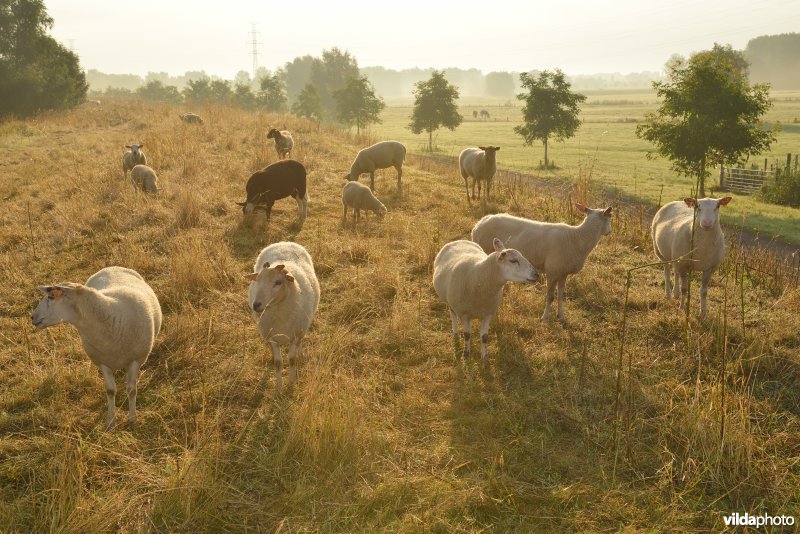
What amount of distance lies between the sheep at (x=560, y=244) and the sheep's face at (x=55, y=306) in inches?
255

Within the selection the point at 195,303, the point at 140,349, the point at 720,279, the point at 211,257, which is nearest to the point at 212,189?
the point at 211,257

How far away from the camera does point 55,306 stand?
486 cm

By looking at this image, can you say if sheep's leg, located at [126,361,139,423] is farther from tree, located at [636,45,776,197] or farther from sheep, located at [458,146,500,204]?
tree, located at [636,45,776,197]

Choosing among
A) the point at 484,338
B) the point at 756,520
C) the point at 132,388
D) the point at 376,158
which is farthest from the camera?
the point at 376,158

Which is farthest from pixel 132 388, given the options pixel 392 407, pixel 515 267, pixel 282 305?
pixel 515 267

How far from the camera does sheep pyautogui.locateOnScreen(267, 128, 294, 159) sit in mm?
19891

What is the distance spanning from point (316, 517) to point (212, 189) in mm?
12419

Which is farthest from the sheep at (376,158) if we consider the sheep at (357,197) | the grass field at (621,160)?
the grass field at (621,160)

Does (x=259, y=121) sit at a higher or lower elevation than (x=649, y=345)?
higher

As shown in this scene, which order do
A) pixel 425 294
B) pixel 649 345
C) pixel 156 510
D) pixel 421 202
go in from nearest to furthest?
1. pixel 156 510
2. pixel 649 345
3. pixel 425 294
4. pixel 421 202

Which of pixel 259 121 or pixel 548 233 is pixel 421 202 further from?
pixel 259 121

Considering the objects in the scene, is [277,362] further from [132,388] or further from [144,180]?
[144,180]

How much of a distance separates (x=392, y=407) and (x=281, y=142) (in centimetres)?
1661

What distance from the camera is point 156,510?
396 centimetres
